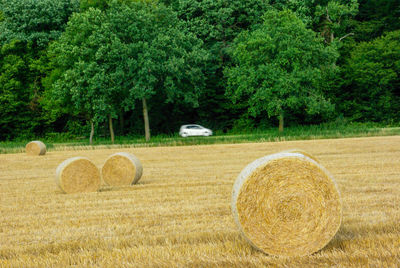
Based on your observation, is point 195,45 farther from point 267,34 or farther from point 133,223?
point 133,223

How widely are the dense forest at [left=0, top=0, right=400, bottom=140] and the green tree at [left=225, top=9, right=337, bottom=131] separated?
0.31 ft

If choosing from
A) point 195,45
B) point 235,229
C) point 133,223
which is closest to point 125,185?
point 133,223

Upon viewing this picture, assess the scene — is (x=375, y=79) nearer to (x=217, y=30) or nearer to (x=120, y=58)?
(x=217, y=30)

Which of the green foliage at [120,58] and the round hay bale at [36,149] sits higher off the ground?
the green foliage at [120,58]

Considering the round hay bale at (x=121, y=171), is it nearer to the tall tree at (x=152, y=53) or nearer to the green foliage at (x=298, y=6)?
the tall tree at (x=152, y=53)

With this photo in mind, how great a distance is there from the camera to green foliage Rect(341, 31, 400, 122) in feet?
129

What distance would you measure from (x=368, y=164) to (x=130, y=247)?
11148 mm

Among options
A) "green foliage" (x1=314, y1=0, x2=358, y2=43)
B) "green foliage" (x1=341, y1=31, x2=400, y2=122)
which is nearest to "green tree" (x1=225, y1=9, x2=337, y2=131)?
"green foliage" (x1=341, y1=31, x2=400, y2=122)

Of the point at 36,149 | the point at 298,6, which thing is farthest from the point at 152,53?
the point at 298,6

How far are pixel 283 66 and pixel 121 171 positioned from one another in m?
26.3

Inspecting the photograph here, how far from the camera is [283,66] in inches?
1436

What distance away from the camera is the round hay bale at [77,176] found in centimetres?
1133

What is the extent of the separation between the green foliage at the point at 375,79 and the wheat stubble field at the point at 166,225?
27638 millimetres

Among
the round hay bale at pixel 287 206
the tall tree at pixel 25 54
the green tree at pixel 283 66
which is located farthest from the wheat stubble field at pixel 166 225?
the tall tree at pixel 25 54
